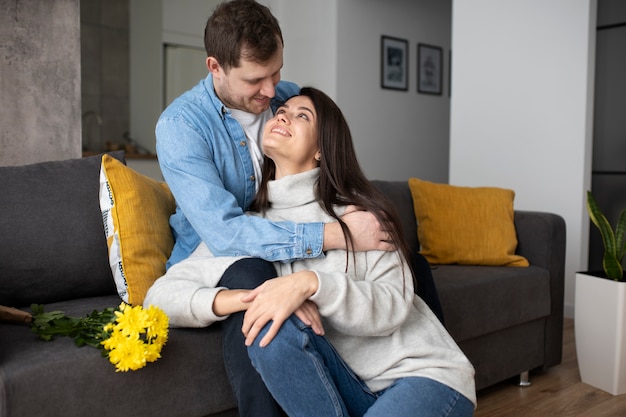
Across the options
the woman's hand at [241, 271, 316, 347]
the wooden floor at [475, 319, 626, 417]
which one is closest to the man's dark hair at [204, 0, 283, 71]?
the woman's hand at [241, 271, 316, 347]

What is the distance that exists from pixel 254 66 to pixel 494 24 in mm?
3092

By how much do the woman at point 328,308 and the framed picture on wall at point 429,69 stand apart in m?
4.73

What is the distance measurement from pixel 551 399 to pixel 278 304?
1.69 m

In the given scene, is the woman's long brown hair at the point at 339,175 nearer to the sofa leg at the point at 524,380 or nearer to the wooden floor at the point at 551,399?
the wooden floor at the point at 551,399

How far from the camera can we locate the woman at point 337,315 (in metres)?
1.50

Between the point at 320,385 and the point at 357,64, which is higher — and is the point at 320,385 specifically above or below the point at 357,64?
below

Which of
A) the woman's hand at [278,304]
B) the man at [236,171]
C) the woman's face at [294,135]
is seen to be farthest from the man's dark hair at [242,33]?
the woman's hand at [278,304]

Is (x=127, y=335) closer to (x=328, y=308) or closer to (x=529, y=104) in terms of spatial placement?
(x=328, y=308)

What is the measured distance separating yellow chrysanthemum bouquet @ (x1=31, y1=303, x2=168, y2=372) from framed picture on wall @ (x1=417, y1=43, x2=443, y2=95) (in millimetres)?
5195

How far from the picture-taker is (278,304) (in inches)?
59.6

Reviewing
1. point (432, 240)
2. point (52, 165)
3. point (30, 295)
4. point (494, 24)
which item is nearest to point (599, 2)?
point (494, 24)

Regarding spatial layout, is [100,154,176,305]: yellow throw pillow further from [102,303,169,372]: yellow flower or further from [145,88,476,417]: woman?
[102,303,169,372]: yellow flower

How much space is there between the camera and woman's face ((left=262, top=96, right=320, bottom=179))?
1.83 m

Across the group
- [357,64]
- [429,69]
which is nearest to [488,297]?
[357,64]
